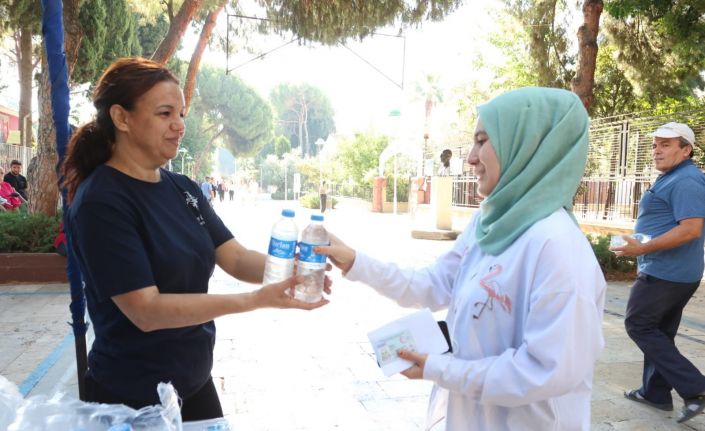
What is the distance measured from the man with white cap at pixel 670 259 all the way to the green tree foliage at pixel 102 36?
11009mm

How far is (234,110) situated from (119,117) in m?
57.2

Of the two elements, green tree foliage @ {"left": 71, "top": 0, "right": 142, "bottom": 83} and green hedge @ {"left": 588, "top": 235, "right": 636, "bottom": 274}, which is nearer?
green hedge @ {"left": 588, "top": 235, "right": 636, "bottom": 274}

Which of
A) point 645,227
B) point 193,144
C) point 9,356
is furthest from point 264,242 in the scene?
point 193,144

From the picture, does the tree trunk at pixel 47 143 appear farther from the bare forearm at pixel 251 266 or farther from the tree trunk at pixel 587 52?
the tree trunk at pixel 587 52

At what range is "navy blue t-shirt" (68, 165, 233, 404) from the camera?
160 centimetres

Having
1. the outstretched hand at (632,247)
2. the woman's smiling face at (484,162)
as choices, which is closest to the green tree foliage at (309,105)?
the outstretched hand at (632,247)

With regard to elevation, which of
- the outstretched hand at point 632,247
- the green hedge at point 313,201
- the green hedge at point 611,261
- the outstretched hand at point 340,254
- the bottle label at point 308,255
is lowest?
the green hedge at point 313,201

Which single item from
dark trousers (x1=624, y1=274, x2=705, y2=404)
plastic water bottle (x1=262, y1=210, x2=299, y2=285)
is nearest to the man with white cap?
dark trousers (x1=624, y1=274, x2=705, y2=404)

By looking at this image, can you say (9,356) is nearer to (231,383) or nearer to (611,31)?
(231,383)

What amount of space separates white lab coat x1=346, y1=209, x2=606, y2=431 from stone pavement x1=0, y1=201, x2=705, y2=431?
182 centimetres

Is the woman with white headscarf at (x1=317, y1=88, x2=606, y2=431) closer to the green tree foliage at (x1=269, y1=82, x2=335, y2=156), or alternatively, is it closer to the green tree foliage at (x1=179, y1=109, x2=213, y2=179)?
the green tree foliage at (x1=179, y1=109, x2=213, y2=179)

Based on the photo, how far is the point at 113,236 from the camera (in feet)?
5.24

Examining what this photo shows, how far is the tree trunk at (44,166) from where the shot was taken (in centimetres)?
839

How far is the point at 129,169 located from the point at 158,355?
620mm
